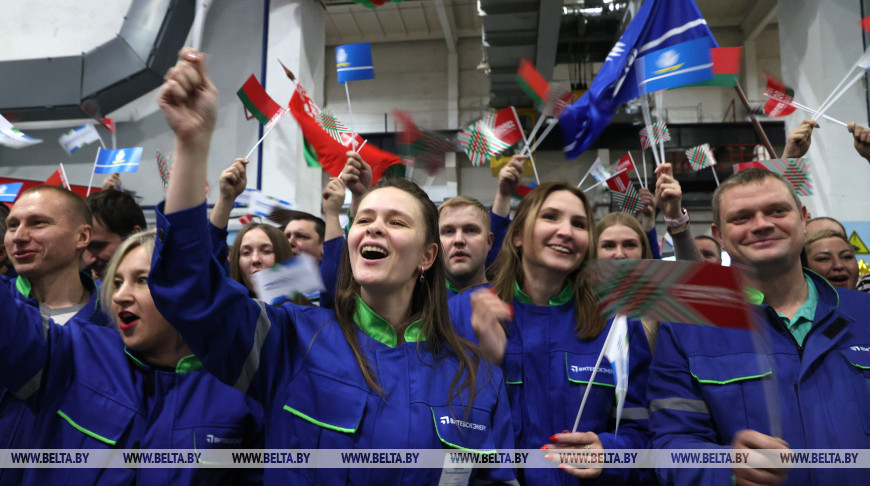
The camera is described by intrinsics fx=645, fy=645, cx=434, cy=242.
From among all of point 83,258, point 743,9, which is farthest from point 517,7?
point 743,9

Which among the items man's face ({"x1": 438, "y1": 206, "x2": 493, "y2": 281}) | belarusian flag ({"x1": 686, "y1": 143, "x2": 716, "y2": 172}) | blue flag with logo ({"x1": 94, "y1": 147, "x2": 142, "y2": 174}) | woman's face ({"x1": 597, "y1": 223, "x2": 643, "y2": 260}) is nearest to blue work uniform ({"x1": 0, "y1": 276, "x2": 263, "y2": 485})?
man's face ({"x1": 438, "y1": 206, "x2": 493, "y2": 281})

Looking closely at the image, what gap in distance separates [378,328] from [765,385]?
1.03 metres

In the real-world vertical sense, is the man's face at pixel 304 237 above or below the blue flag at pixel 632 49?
below

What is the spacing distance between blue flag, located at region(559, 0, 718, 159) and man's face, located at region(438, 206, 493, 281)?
3.88 ft

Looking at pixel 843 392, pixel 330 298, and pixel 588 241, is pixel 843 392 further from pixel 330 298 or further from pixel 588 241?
pixel 330 298

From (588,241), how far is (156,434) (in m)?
1.43

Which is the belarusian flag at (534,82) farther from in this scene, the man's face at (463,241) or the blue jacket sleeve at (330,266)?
the blue jacket sleeve at (330,266)

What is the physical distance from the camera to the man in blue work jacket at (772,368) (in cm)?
167

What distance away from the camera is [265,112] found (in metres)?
5.07

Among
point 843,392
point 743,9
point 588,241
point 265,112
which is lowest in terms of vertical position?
point 843,392

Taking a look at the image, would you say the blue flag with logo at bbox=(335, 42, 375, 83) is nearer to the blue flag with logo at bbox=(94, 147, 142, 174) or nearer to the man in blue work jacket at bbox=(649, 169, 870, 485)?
the blue flag with logo at bbox=(94, 147, 142, 174)

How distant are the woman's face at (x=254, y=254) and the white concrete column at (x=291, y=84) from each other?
3.55 meters

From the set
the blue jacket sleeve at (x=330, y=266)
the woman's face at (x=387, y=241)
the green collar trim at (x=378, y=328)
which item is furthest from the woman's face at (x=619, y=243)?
the green collar trim at (x=378, y=328)

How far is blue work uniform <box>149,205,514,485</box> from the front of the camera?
1291mm
